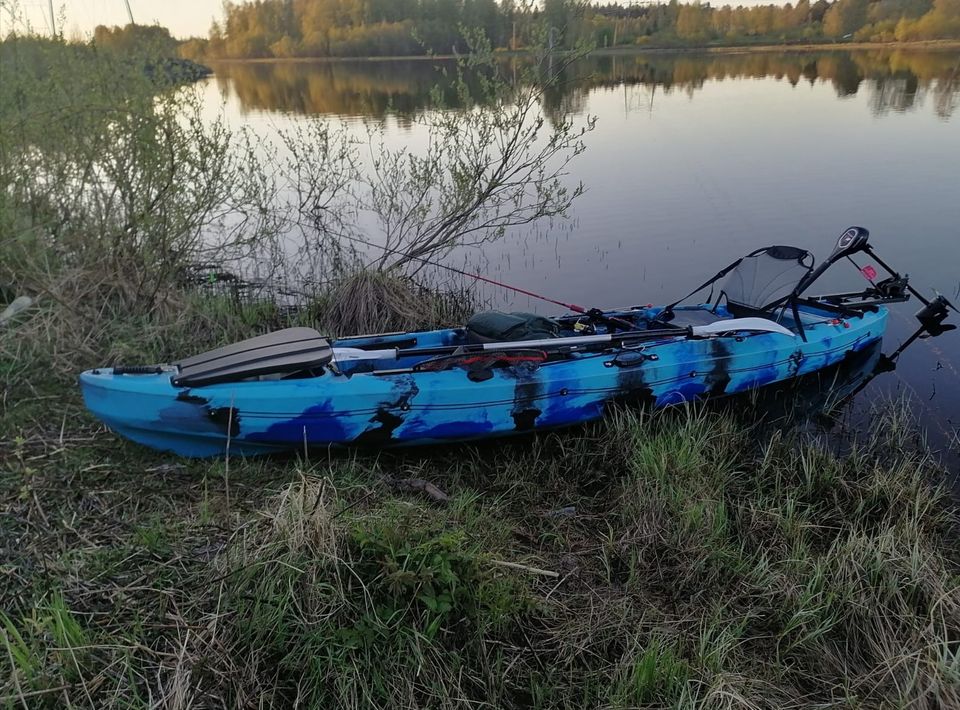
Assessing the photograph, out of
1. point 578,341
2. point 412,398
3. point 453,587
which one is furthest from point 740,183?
point 453,587

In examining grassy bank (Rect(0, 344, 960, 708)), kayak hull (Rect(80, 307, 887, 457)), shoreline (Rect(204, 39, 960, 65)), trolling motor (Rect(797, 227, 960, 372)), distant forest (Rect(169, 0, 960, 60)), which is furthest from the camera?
distant forest (Rect(169, 0, 960, 60))

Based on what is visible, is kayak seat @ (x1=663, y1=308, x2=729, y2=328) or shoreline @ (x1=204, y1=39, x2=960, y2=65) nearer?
kayak seat @ (x1=663, y1=308, x2=729, y2=328)

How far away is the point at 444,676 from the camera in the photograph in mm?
2742

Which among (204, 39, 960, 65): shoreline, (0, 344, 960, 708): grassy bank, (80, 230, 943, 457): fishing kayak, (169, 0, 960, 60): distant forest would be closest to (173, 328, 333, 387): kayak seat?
(80, 230, 943, 457): fishing kayak

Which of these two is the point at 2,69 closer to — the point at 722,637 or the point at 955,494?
the point at 722,637

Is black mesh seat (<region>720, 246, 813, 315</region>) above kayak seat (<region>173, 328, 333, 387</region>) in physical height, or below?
below

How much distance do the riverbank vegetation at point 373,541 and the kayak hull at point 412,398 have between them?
20cm

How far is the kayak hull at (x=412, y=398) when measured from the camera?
4.31m

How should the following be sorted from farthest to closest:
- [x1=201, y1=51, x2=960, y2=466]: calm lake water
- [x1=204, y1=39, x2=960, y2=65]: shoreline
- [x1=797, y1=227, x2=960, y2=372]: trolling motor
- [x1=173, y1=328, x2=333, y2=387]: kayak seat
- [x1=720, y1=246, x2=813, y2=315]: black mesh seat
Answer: [x1=204, y1=39, x2=960, y2=65]: shoreline, [x1=201, y1=51, x2=960, y2=466]: calm lake water, [x1=797, y1=227, x2=960, y2=372]: trolling motor, [x1=720, y1=246, x2=813, y2=315]: black mesh seat, [x1=173, y1=328, x2=333, y2=387]: kayak seat

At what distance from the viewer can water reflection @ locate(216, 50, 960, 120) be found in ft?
63.9

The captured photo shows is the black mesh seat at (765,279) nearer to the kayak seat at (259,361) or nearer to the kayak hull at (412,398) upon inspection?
the kayak hull at (412,398)

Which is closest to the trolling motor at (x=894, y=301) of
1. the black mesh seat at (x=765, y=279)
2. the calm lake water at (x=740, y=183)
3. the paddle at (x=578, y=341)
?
the calm lake water at (x=740, y=183)

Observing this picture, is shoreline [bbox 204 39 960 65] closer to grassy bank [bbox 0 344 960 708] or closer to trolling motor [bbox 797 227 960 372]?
trolling motor [bbox 797 227 960 372]

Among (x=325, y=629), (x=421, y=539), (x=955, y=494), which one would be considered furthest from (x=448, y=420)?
(x=955, y=494)
